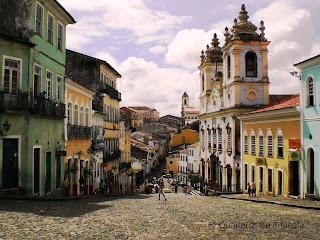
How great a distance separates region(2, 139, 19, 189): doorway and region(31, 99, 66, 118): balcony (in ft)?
5.44

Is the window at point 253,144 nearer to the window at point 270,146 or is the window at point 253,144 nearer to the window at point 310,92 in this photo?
the window at point 270,146

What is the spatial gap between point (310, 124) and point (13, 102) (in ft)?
51.1

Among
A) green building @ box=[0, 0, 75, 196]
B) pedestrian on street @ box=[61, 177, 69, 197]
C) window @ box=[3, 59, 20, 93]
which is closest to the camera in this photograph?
green building @ box=[0, 0, 75, 196]

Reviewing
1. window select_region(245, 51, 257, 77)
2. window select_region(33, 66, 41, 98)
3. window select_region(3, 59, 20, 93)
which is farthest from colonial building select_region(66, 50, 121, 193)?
window select_region(3, 59, 20, 93)

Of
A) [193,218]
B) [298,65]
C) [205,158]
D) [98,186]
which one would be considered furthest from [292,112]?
[205,158]

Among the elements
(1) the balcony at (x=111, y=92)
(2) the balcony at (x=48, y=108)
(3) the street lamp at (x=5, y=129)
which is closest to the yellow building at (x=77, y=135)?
(2) the balcony at (x=48, y=108)

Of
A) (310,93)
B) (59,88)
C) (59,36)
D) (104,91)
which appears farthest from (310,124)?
(104,91)

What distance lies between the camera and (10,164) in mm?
16078

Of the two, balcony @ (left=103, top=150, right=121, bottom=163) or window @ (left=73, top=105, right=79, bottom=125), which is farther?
balcony @ (left=103, top=150, right=121, bottom=163)

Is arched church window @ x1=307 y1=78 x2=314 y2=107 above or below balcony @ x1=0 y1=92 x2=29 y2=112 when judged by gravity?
above

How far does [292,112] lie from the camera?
2498 cm

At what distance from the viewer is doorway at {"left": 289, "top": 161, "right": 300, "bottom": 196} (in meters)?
25.2

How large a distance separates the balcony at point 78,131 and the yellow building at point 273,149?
12.6 m

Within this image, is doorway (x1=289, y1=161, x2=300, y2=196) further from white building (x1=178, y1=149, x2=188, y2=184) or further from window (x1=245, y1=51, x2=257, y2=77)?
white building (x1=178, y1=149, x2=188, y2=184)
